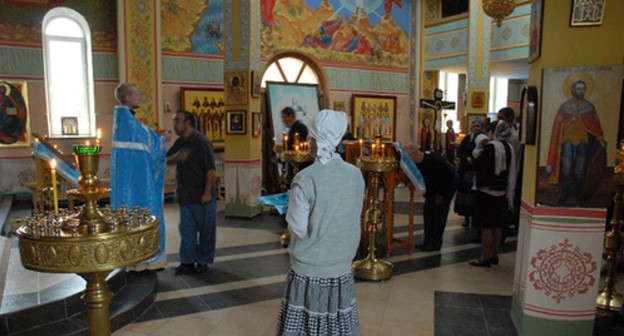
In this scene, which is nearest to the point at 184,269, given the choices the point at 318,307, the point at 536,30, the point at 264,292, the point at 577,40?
the point at 264,292

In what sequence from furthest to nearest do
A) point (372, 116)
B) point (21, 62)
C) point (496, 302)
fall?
point (372, 116), point (21, 62), point (496, 302)

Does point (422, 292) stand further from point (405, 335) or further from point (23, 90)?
point (23, 90)

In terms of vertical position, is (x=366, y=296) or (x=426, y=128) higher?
(x=426, y=128)

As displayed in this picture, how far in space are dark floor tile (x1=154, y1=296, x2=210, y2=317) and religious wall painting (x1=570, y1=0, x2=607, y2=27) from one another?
3.52m

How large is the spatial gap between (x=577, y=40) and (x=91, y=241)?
3128mm

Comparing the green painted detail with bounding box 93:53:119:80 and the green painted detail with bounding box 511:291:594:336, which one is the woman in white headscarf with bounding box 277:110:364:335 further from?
the green painted detail with bounding box 93:53:119:80

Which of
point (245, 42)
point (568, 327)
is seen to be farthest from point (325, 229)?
point (245, 42)

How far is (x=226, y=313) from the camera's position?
12.5 ft

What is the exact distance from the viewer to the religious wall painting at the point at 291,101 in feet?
33.0

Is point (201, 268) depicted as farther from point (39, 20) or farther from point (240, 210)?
point (39, 20)

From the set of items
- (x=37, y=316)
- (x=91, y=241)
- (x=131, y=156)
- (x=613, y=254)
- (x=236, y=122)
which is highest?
(x=236, y=122)

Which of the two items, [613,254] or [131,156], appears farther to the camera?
[131,156]

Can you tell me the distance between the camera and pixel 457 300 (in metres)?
4.14

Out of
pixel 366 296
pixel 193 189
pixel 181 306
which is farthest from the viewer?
pixel 193 189
